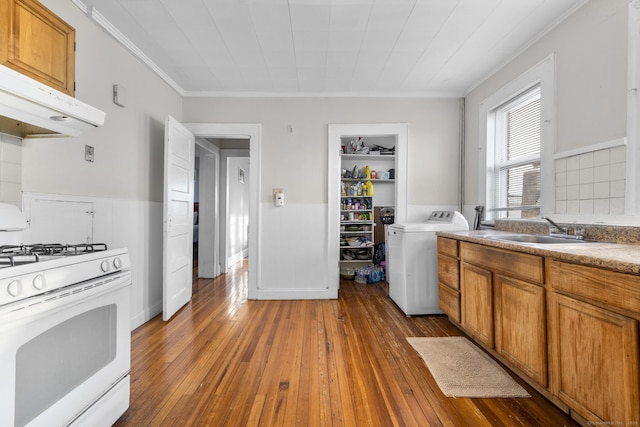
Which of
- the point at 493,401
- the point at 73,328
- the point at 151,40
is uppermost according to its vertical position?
the point at 151,40

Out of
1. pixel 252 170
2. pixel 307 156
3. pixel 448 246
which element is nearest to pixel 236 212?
pixel 252 170

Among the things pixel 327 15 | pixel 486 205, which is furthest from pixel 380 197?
pixel 327 15

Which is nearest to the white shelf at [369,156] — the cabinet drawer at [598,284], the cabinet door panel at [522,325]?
the cabinet door panel at [522,325]

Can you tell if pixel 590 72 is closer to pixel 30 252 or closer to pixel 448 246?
pixel 448 246

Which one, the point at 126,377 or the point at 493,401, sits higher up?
the point at 126,377

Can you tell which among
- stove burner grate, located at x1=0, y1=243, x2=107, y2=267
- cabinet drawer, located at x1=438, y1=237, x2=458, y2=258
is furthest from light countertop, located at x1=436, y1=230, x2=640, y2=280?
stove burner grate, located at x1=0, y1=243, x2=107, y2=267

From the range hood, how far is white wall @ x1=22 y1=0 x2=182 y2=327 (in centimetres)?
20

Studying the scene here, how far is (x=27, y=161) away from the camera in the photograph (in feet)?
5.50

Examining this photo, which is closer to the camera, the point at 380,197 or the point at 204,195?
the point at 204,195

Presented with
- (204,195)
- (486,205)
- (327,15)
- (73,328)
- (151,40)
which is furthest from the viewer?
(204,195)

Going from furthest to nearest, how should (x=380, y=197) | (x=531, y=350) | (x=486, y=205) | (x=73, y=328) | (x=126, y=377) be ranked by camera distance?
1. (x=380, y=197)
2. (x=486, y=205)
3. (x=531, y=350)
4. (x=126, y=377)
5. (x=73, y=328)

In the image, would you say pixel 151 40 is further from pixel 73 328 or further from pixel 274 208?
pixel 73 328

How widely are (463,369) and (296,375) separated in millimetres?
1104

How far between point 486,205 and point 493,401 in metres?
2.02
